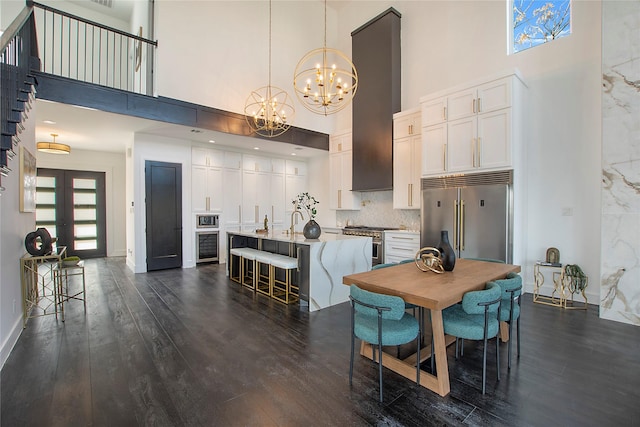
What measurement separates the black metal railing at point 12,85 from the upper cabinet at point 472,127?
5.11 meters

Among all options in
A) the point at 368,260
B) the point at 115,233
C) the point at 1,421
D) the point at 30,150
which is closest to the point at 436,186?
the point at 368,260

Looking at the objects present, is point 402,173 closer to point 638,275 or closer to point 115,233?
point 638,275

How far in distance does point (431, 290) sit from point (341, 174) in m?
5.42

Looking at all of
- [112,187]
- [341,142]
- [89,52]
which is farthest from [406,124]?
[89,52]

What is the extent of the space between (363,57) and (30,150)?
6.06 metres

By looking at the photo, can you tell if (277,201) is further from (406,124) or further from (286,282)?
(286,282)

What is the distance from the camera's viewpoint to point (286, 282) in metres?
4.07

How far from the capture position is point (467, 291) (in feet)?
6.78

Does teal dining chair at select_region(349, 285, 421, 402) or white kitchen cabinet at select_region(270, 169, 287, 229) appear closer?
teal dining chair at select_region(349, 285, 421, 402)

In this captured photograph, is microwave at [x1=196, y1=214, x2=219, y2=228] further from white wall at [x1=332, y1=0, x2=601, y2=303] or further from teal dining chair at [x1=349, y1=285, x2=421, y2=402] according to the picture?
white wall at [x1=332, y1=0, x2=601, y2=303]

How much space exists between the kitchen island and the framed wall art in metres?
2.86

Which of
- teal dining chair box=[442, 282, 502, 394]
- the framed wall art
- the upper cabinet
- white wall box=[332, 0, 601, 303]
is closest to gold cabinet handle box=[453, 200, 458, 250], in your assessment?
the upper cabinet

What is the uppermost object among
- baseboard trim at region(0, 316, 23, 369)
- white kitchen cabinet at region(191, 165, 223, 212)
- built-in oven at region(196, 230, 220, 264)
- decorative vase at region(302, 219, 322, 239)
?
white kitchen cabinet at region(191, 165, 223, 212)

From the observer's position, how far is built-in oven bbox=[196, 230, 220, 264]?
6691 mm
